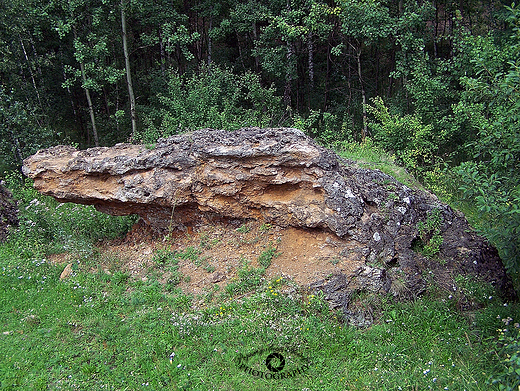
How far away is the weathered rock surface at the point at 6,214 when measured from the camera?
26.1 ft

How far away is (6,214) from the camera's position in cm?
838

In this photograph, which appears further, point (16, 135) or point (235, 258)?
point (16, 135)

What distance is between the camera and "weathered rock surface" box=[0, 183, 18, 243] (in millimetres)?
7951

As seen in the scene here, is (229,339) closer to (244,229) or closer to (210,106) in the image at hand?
(244,229)

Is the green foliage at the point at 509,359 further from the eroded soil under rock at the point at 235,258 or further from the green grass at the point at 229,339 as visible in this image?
the eroded soil under rock at the point at 235,258

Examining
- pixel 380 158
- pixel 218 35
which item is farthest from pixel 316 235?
pixel 218 35

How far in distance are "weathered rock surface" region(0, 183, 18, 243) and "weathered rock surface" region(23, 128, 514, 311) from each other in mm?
1750

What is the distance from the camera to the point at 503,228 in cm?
452

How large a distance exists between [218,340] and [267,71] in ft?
38.3

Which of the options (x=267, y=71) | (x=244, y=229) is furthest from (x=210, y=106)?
(x=244, y=229)

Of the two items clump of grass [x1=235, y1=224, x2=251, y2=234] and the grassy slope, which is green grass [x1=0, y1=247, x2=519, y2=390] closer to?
the grassy slope

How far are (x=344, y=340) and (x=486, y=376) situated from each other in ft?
4.76

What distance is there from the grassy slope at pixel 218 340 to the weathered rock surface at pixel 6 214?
7.49 ft

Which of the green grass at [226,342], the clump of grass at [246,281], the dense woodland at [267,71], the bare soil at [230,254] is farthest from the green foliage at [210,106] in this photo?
the green grass at [226,342]
